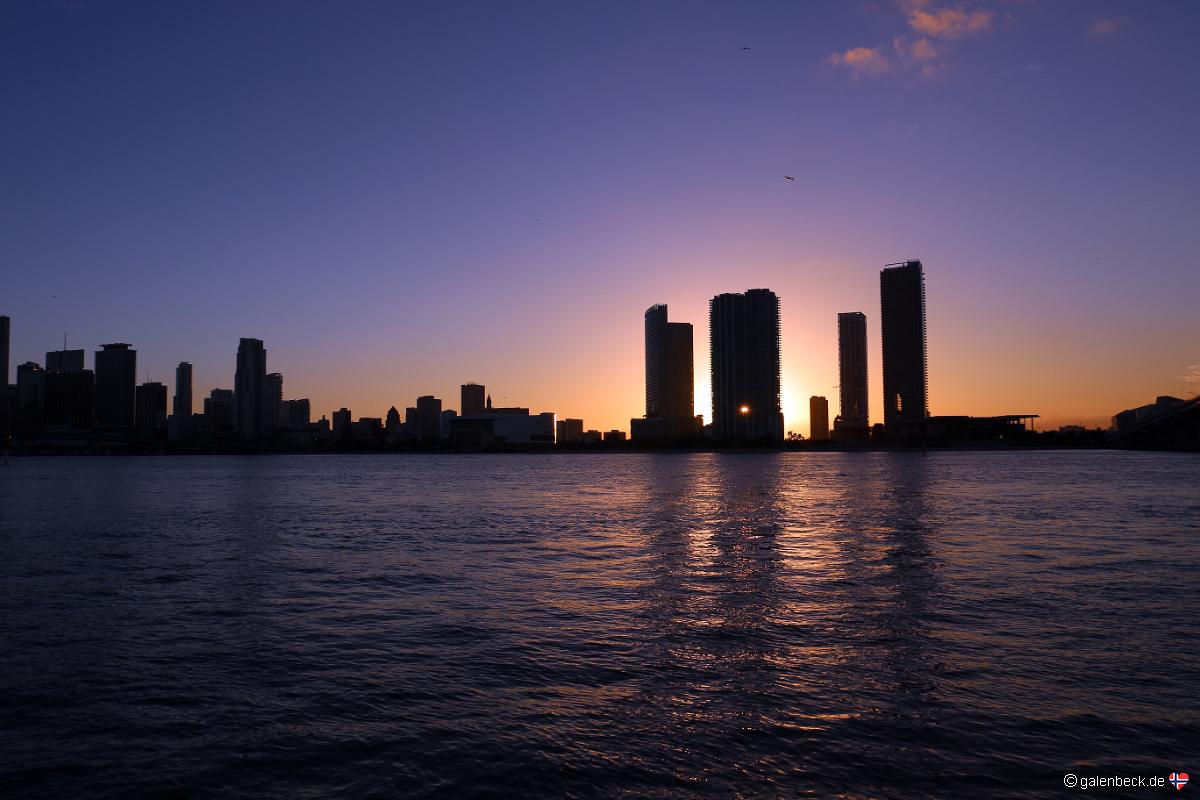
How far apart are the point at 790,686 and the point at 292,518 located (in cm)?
6020

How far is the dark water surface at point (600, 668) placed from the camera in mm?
14055

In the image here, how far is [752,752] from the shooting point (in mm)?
14484

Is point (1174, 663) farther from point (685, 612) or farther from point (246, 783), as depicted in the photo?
point (246, 783)

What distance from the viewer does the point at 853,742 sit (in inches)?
590

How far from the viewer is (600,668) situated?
20.0 meters

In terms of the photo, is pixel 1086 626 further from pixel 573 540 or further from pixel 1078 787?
pixel 573 540

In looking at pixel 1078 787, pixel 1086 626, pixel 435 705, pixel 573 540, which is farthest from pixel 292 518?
pixel 1078 787

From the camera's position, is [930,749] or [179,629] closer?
[930,749]

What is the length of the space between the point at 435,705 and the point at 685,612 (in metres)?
11.8

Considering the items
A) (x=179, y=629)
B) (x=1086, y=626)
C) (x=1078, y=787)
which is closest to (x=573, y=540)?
(x=179, y=629)

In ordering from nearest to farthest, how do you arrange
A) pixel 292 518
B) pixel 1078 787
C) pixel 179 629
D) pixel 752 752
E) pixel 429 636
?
pixel 1078 787 → pixel 752 752 → pixel 429 636 → pixel 179 629 → pixel 292 518

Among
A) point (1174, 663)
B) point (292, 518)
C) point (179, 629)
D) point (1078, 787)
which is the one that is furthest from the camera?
point (292, 518)

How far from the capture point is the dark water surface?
14055 millimetres

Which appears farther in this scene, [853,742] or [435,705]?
[435,705]
